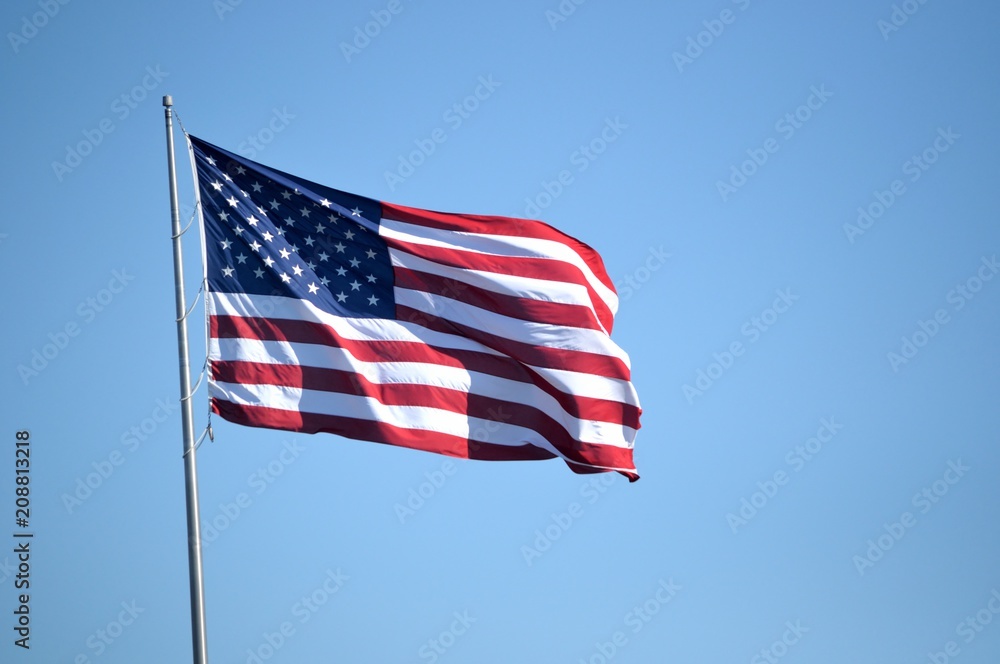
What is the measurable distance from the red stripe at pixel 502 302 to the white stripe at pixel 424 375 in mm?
1122

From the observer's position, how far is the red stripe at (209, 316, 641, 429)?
1856 centimetres

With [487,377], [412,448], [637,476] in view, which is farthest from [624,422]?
[412,448]

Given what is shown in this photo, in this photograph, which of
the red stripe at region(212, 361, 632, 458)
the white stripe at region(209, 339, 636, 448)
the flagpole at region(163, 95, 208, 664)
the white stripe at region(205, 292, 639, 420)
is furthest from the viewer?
the white stripe at region(205, 292, 639, 420)

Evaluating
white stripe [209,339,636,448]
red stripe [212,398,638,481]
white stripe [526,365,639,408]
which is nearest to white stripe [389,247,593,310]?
white stripe [526,365,639,408]

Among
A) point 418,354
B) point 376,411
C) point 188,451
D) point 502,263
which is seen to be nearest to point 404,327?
point 418,354

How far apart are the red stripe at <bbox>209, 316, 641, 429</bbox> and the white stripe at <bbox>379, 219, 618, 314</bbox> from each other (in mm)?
1735

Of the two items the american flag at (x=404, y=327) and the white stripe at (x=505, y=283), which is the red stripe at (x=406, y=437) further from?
the white stripe at (x=505, y=283)

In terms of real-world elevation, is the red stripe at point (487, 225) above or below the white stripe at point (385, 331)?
above

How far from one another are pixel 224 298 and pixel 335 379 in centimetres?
198

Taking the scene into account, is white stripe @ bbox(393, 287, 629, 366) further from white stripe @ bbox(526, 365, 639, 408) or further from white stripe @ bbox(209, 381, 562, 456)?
white stripe @ bbox(209, 381, 562, 456)

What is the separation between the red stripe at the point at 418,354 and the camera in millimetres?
18562

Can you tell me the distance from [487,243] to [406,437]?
146 inches

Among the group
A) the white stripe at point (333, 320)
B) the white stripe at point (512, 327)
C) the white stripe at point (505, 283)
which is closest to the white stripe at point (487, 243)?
the white stripe at point (505, 283)

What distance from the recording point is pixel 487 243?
21453 mm
